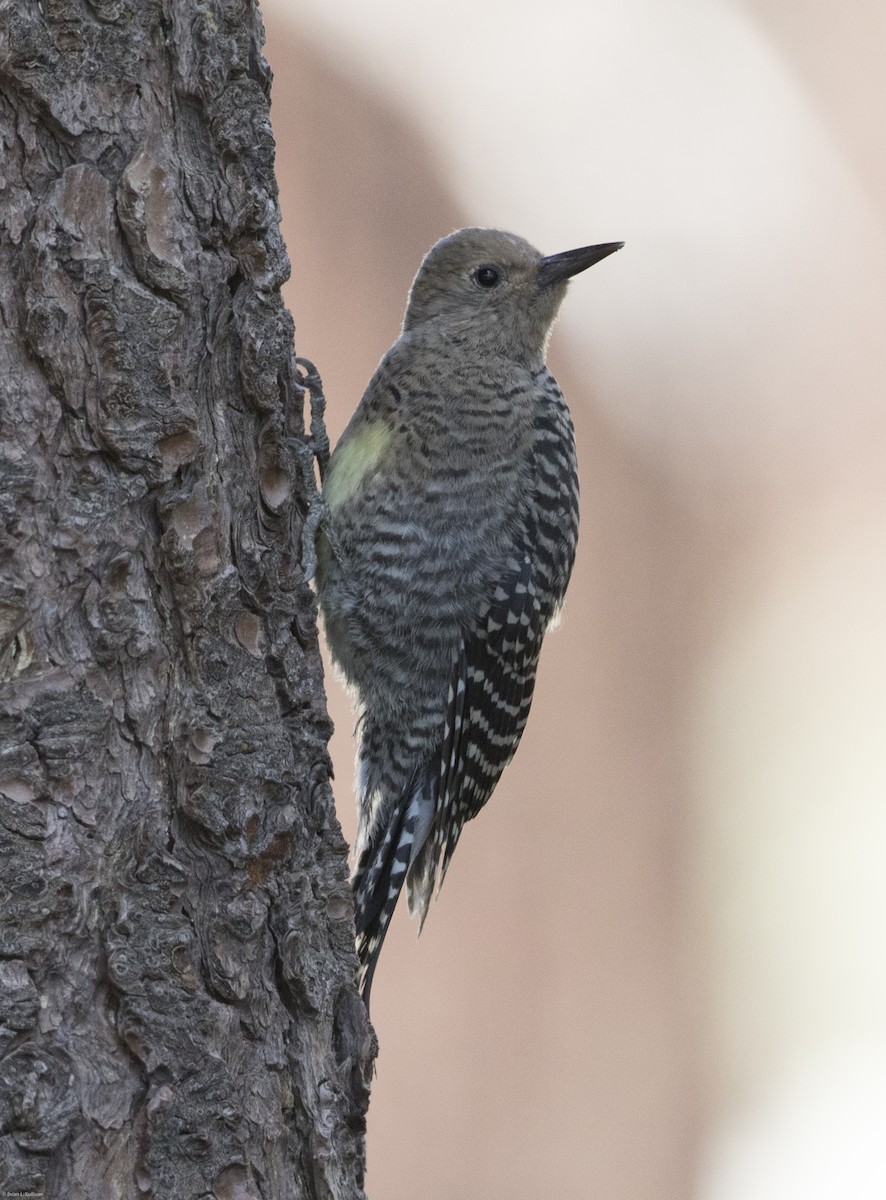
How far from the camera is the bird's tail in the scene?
2.77m

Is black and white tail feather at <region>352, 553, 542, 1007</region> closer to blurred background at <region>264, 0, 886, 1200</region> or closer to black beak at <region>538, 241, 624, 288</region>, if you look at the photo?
black beak at <region>538, 241, 624, 288</region>

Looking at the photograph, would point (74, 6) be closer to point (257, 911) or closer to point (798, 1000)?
point (257, 911)

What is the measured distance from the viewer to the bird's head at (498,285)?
3213mm

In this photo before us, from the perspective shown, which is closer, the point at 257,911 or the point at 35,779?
the point at 35,779

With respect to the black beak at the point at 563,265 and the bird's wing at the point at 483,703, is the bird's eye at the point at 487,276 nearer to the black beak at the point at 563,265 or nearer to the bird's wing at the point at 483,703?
the black beak at the point at 563,265

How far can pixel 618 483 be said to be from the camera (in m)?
5.02

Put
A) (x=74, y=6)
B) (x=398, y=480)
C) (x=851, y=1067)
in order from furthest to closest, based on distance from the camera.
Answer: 1. (x=851, y=1067)
2. (x=398, y=480)
3. (x=74, y=6)

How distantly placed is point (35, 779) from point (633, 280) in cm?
376

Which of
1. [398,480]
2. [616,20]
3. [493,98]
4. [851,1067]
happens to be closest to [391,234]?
[493,98]

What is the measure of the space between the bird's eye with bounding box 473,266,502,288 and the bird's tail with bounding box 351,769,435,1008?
3.99 feet

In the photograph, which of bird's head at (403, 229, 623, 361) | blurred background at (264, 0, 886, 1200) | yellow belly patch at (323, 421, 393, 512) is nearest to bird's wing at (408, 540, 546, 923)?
Result: yellow belly patch at (323, 421, 393, 512)

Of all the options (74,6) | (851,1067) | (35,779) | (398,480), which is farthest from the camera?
(851,1067)

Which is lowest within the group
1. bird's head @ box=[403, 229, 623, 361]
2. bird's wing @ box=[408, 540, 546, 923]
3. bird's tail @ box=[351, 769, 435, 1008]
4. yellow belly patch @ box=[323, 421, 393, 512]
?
bird's tail @ box=[351, 769, 435, 1008]

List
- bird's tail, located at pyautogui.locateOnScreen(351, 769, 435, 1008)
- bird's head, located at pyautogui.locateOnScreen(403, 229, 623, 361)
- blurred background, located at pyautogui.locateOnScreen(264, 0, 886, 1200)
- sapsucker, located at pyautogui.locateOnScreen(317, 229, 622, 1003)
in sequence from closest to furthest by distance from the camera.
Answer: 1. bird's tail, located at pyautogui.locateOnScreen(351, 769, 435, 1008)
2. sapsucker, located at pyautogui.locateOnScreen(317, 229, 622, 1003)
3. bird's head, located at pyautogui.locateOnScreen(403, 229, 623, 361)
4. blurred background, located at pyautogui.locateOnScreen(264, 0, 886, 1200)
